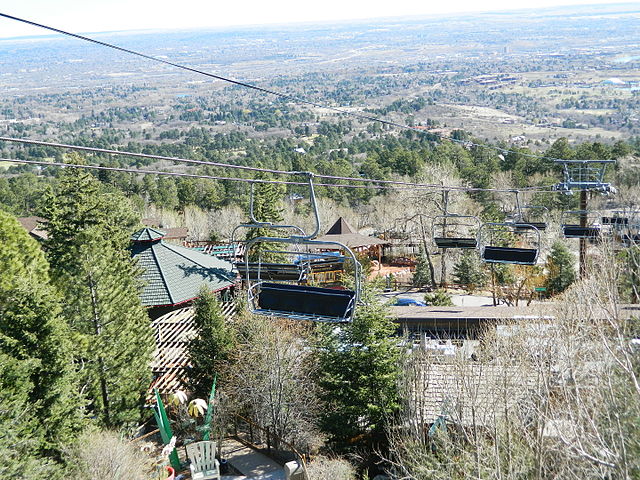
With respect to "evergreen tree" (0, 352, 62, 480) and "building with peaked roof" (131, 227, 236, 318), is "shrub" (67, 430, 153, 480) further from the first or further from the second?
"building with peaked roof" (131, 227, 236, 318)

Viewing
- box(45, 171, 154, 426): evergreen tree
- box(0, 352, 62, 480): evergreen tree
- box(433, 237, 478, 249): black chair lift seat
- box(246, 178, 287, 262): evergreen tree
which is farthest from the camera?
box(246, 178, 287, 262): evergreen tree

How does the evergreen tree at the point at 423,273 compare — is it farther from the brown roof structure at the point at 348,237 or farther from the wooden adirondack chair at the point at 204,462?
the wooden adirondack chair at the point at 204,462

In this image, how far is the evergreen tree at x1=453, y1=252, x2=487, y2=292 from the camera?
104 feet

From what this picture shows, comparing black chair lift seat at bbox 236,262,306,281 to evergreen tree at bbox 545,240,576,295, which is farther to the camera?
evergreen tree at bbox 545,240,576,295

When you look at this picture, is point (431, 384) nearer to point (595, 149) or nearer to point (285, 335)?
point (285, 335)

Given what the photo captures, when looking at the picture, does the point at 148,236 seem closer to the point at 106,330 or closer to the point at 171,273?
the point at 171,273

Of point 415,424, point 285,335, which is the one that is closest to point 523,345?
point 415,424

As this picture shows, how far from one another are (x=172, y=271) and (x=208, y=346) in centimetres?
662

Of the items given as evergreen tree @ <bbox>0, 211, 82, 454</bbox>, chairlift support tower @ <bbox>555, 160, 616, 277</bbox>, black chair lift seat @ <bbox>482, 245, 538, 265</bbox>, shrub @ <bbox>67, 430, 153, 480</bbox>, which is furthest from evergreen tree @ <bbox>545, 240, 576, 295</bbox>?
evergreen tree @ <bbox>0, 211, 82, 454</bbox>

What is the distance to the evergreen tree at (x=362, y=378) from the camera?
47.7 feet

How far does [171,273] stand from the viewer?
22.9m

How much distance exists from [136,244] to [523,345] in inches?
611

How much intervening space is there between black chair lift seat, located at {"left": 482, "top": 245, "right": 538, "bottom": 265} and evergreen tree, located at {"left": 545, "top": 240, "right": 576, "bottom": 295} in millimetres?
18331

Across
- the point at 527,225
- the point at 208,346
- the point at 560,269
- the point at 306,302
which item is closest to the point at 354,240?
the point at 560,269
